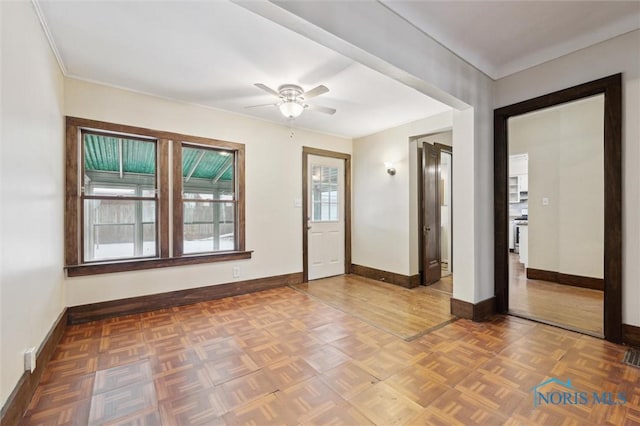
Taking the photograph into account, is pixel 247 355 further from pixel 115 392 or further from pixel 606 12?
pixel 606 12

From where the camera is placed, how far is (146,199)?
3.34 m

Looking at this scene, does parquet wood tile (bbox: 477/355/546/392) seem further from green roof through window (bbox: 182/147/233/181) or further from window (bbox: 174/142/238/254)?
green roof through window (bbox: 182/147/233/181)

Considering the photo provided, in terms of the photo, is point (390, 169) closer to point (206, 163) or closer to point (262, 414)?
point (206, 163)

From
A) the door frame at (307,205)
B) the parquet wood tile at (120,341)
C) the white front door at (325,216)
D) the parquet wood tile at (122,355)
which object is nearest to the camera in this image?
the parquet wood tile at (122,355)

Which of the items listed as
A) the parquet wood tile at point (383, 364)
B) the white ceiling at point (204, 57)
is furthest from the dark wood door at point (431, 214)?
the parquet wood tile at point (383, 364)

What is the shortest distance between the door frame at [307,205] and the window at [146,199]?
105cm

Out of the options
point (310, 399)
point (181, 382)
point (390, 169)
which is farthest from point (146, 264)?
point (390, 169)

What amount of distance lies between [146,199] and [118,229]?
46cm

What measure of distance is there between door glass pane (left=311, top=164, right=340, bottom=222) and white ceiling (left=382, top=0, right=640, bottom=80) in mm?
2738

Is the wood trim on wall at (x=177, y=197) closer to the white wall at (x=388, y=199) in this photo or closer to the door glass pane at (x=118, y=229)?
the door glass pane at (x=118, y=229)

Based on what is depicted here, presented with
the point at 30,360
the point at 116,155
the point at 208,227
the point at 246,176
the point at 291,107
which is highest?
the point at 291,107

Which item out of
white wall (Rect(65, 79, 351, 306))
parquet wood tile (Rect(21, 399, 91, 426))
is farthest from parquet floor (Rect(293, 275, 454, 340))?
parquet wood tile (Rect(21, 399, 91, 426))

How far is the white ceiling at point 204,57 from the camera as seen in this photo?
1985 millimetres

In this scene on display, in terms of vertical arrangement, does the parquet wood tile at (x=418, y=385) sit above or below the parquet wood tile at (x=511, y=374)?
below
